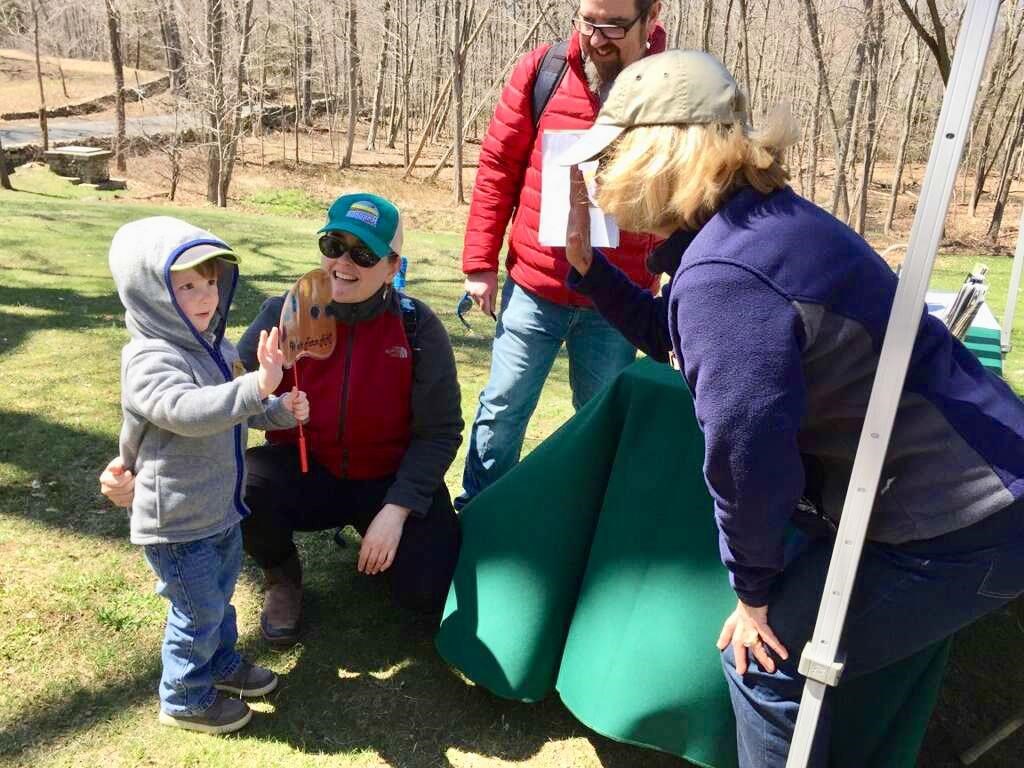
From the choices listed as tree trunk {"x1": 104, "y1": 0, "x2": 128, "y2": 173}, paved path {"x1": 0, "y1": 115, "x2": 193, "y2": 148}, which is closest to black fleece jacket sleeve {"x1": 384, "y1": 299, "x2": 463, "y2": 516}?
tree trunk {"x1": 104, "y1": 0, "x2": 128, "y2": 173}

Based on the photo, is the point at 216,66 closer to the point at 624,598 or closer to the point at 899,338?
the point at 624,598

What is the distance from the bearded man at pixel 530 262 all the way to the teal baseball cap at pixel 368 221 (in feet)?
1.69

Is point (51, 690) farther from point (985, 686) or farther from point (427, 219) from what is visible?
point (427, 219)

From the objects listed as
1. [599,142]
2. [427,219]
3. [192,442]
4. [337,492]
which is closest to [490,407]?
[337,492]

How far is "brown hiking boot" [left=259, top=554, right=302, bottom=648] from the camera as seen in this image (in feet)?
8.59

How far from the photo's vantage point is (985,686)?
257cm

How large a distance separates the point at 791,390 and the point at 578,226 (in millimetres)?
851

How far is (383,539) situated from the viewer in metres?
2.50

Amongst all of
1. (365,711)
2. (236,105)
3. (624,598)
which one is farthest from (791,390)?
(236,105)

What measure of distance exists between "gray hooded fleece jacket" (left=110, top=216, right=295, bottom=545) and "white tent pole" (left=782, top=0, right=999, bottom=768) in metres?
1.25

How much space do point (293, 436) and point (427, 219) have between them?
14872mm

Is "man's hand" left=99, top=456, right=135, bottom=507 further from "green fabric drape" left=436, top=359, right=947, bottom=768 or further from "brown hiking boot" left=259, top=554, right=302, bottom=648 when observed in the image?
"green fabric drape" left=436, top=359, right=947, bottom=768

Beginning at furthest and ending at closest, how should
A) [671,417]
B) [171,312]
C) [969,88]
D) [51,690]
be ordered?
[51,690] → [671,417] → [171,312] → [969,88]

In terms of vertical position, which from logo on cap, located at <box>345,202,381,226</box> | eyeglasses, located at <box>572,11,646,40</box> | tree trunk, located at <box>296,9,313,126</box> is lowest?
tree trunk, located at <box>296,9,313,126</box>
